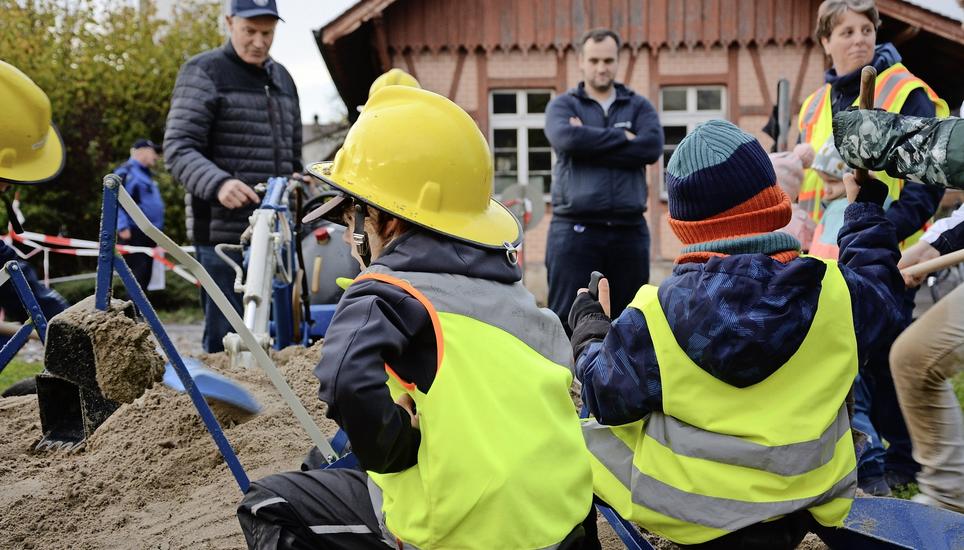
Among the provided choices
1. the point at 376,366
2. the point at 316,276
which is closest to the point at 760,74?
the point at 316,276

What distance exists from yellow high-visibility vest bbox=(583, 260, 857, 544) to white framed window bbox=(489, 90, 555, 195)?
12.5m

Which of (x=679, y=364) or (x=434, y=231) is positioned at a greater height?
(x=434, y=231)

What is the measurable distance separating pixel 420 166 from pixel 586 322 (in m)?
0.73

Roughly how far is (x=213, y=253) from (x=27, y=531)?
7.44 feet

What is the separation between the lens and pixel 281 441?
389cm

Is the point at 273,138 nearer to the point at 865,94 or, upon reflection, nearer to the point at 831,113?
the point at 831,113

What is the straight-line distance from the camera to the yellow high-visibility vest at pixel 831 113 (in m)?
3.90

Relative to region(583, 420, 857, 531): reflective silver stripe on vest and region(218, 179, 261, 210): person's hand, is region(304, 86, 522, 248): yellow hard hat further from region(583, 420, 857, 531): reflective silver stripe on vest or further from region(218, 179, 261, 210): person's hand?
region(218, 179, 261, 210): person's hand

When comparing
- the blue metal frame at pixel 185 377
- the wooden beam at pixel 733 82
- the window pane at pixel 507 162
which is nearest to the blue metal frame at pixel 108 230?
the blue metal frame at pixel 185 377

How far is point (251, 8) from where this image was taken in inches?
199

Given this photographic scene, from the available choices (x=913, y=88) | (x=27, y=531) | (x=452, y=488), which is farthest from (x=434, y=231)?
(x=913, y=88)

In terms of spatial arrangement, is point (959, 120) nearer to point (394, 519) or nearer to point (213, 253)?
point (394, 519)

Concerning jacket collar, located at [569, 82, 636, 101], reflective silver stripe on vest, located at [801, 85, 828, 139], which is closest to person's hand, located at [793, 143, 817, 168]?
reflective silver stripe on vest, located at [801, 85, 828, 139]

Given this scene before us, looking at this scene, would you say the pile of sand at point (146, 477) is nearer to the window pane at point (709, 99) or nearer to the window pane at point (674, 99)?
the window pane at point (674, 99)
